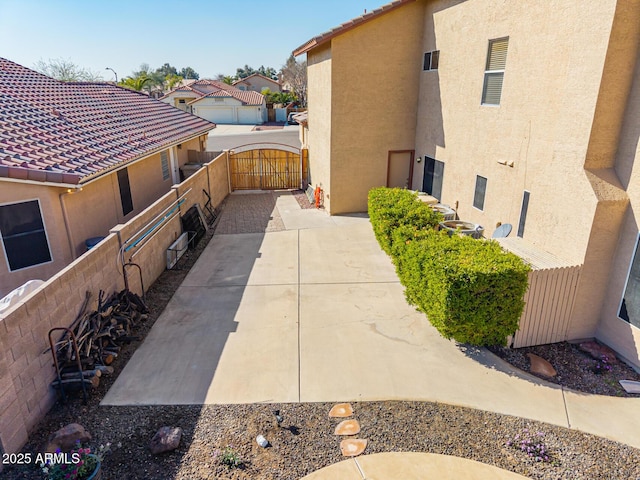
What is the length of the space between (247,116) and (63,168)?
48.9 meters

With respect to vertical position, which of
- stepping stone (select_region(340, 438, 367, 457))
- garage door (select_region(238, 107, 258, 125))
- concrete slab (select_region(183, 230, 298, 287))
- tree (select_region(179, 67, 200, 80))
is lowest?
stepping stone (select_region(340, 438, 367, 457))

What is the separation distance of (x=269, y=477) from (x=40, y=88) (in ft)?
46.7

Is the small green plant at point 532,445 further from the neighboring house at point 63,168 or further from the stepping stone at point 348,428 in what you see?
the neighboring house at point 63,168

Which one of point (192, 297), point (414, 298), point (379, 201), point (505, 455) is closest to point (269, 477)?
point (505, 455)

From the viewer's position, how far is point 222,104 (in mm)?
54031

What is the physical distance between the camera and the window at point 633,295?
7082 mm

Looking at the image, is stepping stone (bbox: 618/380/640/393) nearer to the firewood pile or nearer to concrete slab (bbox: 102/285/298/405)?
concrete slab (bbox: 102/285/298/405)

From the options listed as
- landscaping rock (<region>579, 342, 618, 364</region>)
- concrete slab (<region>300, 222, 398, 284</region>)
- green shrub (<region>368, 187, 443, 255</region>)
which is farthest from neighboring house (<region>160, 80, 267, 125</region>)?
landscaping rock (<region>579, 342, 618, 364</region>)

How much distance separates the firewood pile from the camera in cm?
629

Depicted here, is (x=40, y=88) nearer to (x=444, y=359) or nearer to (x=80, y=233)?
(x=80, y=233)

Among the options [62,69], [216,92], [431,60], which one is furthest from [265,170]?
[62,69]

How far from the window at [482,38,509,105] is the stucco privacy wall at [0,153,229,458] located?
31.5 ft

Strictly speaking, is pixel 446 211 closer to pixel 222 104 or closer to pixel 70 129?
pixel 70 129

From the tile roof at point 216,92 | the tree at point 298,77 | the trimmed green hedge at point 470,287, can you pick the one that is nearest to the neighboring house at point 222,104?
the tile roof at point 216,92
